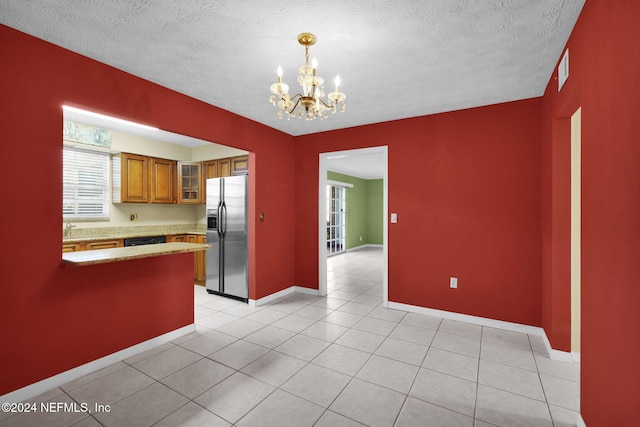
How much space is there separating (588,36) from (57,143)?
355 cm

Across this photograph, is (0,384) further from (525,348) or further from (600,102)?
(525,348)

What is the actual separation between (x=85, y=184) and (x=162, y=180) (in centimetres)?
107

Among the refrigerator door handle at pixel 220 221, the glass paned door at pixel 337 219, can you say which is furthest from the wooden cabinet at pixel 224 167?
the glass paned door at pixel 337 219

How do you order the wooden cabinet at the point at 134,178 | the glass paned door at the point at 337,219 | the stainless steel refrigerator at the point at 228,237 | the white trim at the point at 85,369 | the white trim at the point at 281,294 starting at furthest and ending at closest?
1. the glass paned door at the point at 337,219
2. the wooden cabinet at the point at 134,178
3. the stainless steel refrigerator at the point at 228,237
4. the white trim at the point at 281,294
5. the white trim at the point at 85,369

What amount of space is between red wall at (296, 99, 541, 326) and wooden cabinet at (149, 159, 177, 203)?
3.39 meters

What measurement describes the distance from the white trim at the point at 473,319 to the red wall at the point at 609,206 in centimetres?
155

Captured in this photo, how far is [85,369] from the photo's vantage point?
2.32 meters

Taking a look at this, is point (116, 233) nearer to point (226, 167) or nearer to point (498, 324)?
point (226, 167)

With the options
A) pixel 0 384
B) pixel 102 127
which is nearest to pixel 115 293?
pixel 0 384

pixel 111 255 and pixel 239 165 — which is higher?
pixel 239 165

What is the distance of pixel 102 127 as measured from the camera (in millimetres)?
4430

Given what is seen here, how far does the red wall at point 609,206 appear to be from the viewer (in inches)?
45.8

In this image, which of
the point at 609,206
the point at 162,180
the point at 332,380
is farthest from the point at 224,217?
the point at 609,206

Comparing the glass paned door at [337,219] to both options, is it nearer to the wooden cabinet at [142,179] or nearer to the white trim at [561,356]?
the wooden cabinet at [142,179]
